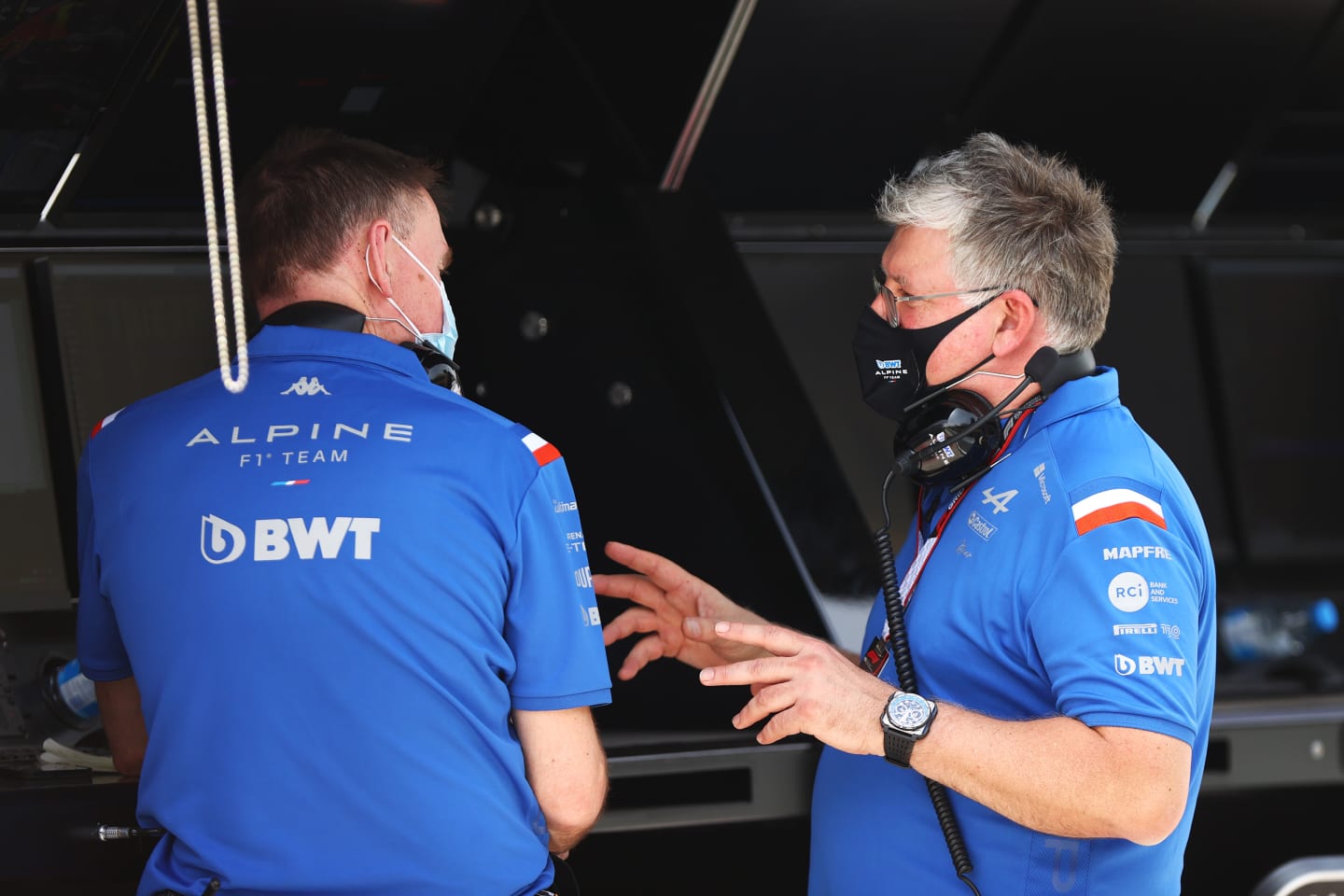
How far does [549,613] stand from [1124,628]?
2.18ft

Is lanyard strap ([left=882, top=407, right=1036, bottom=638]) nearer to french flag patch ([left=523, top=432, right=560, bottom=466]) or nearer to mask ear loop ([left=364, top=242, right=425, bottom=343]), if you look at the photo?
french flag patch ([left=523, top=432, right=560, bottom=466])

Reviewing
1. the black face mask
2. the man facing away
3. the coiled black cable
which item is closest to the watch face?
the coiled black cable

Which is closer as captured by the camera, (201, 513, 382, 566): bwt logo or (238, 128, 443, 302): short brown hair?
(201, 513, 382, 566): bwt logo

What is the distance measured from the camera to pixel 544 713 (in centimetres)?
150

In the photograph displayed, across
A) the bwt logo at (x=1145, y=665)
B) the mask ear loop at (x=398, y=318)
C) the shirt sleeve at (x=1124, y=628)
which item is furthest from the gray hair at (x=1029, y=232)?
the mask ear loop at (x=398, y=318)

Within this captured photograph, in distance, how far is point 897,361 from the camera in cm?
186

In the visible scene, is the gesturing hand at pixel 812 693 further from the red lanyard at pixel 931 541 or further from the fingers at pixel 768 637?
the red lanyard at pixel 931 541

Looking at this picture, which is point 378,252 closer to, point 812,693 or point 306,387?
point 306,387

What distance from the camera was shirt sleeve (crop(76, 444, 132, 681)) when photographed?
156cm

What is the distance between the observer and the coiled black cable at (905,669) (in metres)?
1.65

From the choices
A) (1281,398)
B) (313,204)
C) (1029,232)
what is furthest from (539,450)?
(1281,398)

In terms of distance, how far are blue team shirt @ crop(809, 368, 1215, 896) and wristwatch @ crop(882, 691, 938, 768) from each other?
158 millimetres

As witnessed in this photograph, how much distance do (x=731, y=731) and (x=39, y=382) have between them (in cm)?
151

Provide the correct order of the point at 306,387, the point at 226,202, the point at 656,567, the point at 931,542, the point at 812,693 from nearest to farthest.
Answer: the point at 226,202 → the point at 306,387 → the point at 812,693 → the point at 931,542 → the point at 656,567
